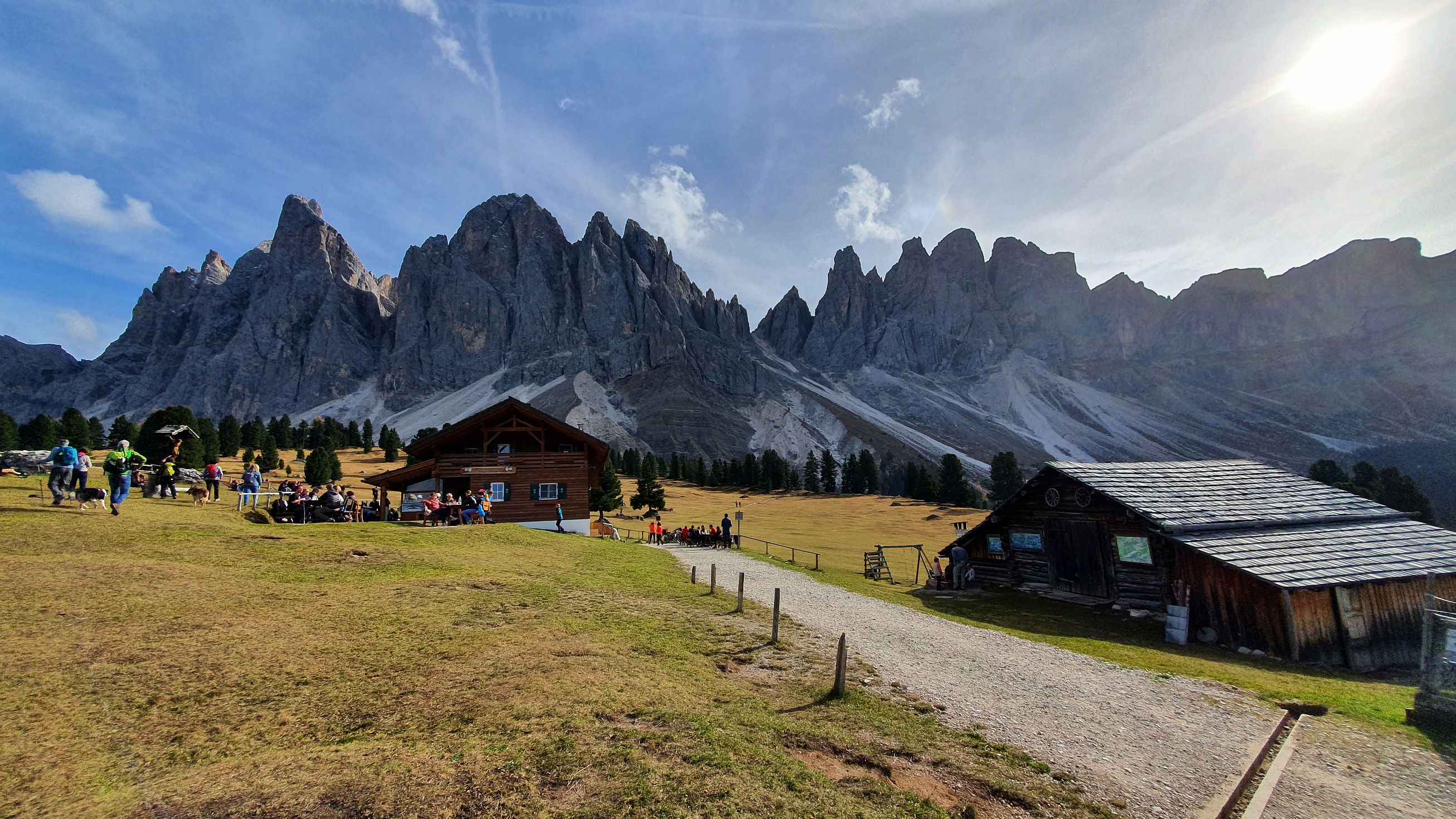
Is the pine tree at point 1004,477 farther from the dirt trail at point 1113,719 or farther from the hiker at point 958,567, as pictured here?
the dirt trail at point 1113,719

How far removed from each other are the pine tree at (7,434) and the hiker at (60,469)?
161 feet

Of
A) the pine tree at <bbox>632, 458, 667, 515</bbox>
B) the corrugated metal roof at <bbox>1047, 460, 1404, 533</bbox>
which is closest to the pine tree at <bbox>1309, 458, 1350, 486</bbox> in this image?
the corrugated metal roof at <bbox>1047, 460, 1404, 533</bbox>

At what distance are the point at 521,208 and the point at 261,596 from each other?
209598mm

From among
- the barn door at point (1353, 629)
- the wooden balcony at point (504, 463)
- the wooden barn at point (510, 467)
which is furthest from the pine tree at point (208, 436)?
the barn door at point (1353, 629)

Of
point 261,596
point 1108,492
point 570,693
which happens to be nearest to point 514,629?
point 570,693

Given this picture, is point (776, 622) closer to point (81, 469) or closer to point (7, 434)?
point (81, 469)

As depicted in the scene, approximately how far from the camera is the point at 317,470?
4988 centimetres

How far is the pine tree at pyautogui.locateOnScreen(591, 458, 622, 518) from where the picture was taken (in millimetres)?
47781

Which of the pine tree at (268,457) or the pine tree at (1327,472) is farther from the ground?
the pine tree at (1327,472)

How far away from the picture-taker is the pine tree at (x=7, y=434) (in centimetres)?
4659

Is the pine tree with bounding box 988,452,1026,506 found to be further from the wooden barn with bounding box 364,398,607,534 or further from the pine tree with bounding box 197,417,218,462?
the pine tree with bounding box 197,417,218,462

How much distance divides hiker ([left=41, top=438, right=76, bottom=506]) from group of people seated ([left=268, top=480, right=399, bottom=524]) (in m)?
4.97

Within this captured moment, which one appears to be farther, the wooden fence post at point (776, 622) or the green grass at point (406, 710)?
the wooden fence post at point (776, 622)

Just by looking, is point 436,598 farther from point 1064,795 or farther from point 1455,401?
point 1455,401
